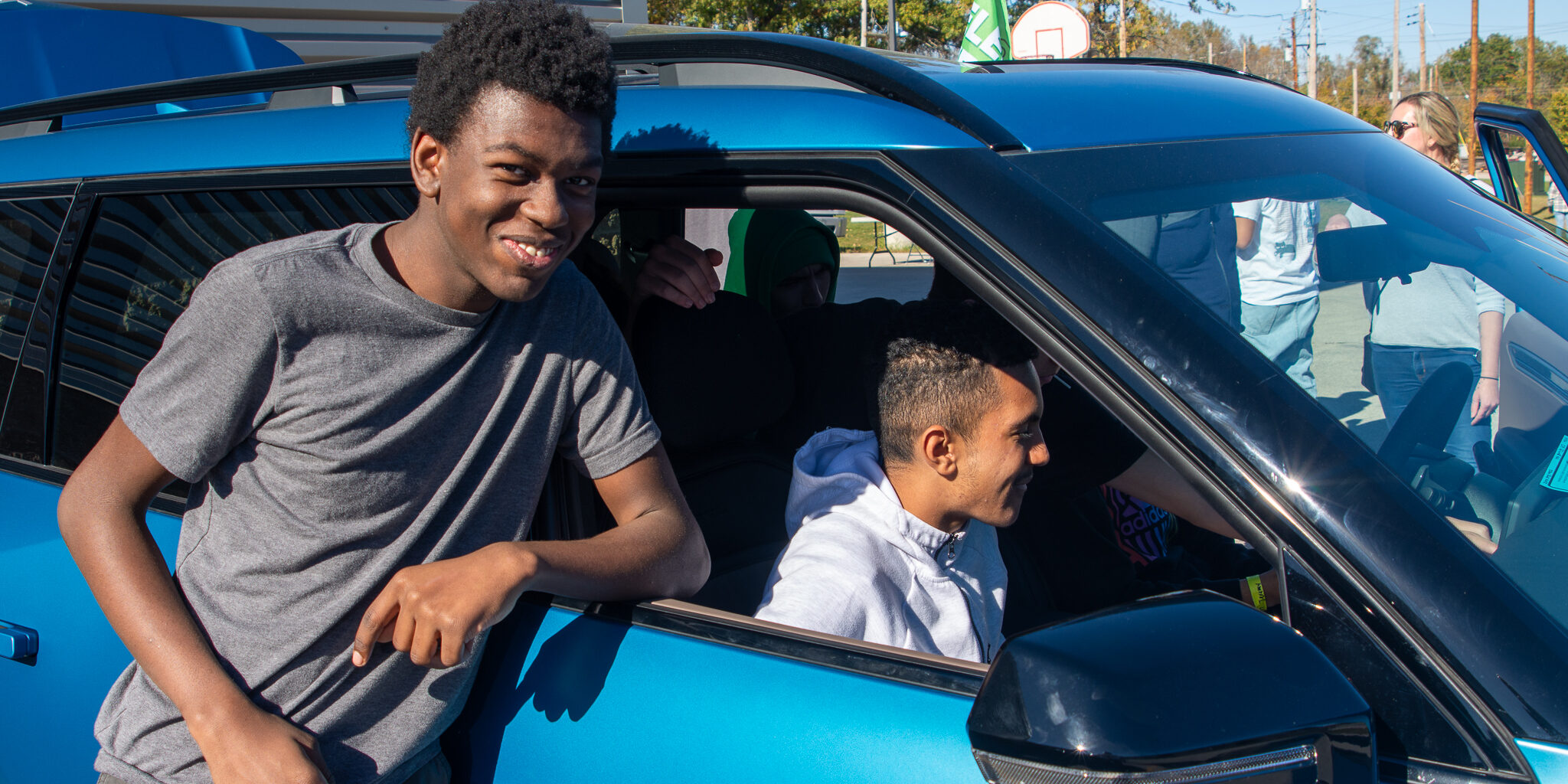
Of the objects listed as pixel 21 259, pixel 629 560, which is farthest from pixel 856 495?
pixel 21 259

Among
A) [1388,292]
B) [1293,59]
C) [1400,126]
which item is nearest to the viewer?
[1388,292]

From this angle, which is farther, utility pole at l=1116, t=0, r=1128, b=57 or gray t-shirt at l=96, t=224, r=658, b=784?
utility pole at l=1116, t=0, r=1128, b=57

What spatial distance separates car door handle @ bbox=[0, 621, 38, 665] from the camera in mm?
1692

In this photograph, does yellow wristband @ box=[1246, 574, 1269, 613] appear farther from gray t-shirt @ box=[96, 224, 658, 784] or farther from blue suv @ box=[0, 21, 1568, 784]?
gray t-shirt @ box=[96, 224, 658, 784]

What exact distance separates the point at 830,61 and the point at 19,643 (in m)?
1.51

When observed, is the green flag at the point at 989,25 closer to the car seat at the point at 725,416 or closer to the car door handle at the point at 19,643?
the car seat at the point at 725,416

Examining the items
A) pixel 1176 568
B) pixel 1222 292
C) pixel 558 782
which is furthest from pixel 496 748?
pixel 1176 568

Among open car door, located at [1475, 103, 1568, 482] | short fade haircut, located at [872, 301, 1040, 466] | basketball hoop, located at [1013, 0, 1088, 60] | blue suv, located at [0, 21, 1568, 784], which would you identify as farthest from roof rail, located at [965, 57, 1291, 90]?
basketball hoop, located at [1013, 0, 1088, 60]

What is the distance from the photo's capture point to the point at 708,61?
1.65m

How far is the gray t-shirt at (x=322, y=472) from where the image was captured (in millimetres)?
1349

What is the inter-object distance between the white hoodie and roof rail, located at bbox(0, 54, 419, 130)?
3.22 ft

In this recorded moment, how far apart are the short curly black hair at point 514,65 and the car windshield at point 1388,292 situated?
0.56 m

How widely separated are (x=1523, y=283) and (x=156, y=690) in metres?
1.93

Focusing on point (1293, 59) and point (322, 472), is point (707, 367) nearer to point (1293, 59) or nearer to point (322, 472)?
point (322, 472)
